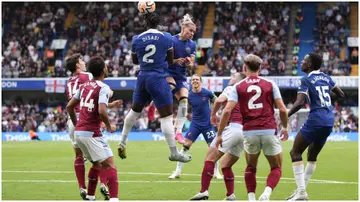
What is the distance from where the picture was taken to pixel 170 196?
14.3m

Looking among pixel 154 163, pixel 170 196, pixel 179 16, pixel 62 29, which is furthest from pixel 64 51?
pixel 170 196

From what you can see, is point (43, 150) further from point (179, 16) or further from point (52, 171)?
point (179, 16)

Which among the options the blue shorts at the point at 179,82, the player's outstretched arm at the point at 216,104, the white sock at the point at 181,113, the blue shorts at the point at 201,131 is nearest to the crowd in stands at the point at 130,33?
the blue shorts at the point at 201,131

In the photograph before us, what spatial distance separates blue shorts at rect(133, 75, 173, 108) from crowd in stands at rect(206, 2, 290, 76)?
33.3 meters

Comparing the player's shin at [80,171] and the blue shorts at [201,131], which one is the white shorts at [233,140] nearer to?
the player's shin at [80,171]

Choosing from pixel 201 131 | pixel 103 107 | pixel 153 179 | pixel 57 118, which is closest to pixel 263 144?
pixel 103 107

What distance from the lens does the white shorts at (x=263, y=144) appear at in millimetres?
11570

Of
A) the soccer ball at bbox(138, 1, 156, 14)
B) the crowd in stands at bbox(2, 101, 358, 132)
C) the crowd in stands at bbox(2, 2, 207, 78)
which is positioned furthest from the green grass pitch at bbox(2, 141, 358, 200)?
the crowd in stands at bbox(2, 2, 207, 78)

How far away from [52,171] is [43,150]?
1068cm

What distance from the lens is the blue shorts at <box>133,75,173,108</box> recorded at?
43.8ft

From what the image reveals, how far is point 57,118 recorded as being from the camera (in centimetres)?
4656

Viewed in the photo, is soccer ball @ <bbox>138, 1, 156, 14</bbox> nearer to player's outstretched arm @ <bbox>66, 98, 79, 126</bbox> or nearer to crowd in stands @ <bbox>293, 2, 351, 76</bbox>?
player's outstretched arm @ <bbox>66, 98, 79, 126</bbox>

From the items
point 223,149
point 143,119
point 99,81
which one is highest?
point 99,81

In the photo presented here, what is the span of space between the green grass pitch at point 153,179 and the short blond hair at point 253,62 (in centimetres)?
326
